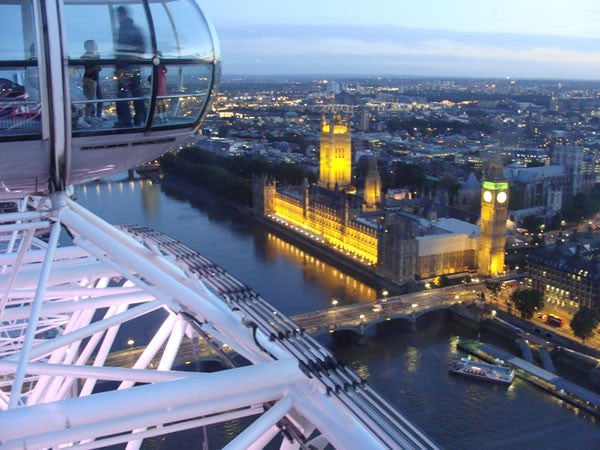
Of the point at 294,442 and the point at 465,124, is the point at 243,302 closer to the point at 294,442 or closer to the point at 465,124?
the point at 294,442

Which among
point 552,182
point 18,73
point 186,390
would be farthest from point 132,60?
point 552,182

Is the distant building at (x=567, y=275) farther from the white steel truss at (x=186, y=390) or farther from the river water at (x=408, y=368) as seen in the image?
the white steel truss at (x=186, y=390)

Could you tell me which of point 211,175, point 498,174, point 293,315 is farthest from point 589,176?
point 293,315

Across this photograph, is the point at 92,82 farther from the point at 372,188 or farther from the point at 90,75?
the point at 372,188

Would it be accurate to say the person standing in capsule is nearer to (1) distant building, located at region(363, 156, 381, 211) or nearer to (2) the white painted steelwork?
(2) the white painted steelwork

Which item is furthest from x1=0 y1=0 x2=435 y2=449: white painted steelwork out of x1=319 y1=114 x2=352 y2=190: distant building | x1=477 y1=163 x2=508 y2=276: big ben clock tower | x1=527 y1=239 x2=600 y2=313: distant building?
x1=319 y1=114 x2=352 y2=190: distant building

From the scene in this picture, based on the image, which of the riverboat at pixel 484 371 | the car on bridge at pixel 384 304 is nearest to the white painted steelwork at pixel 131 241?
the riverboat at pixel 484 371
